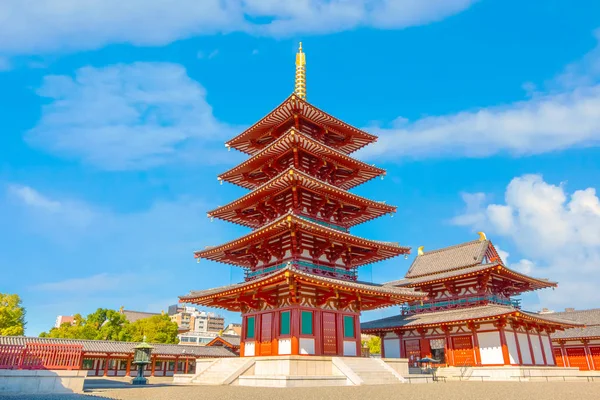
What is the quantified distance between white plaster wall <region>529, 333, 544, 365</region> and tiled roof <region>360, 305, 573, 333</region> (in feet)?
5.97

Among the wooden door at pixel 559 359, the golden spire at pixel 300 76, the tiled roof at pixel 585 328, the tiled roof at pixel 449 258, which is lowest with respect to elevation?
the wooden door at pixel 559 359

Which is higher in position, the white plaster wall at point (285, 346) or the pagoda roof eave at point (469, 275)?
the pagoda roof eave at point (469, 275)

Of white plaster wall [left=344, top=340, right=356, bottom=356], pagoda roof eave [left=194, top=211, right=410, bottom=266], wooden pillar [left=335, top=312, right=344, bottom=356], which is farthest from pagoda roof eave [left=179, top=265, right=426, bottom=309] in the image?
white plaster wall [left=344, top=340, right=356, bottom=356]

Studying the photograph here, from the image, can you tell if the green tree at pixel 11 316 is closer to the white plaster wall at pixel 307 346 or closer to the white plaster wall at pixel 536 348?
the white plaster wall at pixel 307 346

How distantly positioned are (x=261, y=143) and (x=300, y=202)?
27.6ft

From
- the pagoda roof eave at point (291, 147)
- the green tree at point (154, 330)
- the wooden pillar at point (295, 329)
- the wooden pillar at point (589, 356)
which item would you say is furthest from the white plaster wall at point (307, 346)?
the green tree at point (154, 330)

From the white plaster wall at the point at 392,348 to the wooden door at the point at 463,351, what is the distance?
5.67 metres

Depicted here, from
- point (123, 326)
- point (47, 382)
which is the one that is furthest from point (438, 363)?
point (123, 326)

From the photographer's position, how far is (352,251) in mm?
30000

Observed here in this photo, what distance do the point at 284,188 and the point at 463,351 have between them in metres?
20.2

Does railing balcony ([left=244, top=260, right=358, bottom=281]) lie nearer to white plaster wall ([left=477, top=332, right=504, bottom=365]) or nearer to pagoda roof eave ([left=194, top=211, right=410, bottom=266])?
pagoda roof eave ([left=194, top=211, right=410, bottom=266])

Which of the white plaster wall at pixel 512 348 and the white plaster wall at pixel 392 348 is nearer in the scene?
the white plaster wall at pixel 512 348

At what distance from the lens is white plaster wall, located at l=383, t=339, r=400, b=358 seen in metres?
38.8

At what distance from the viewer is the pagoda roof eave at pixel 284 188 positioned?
2695cm
